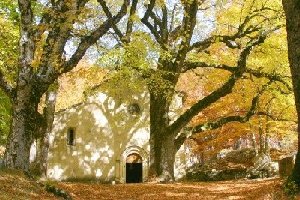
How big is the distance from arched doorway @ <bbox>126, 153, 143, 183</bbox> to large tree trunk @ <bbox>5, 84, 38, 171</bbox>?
19979 millimetres

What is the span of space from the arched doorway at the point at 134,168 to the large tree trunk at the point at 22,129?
19979mm

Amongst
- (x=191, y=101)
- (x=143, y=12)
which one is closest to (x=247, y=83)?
(x=143, y=12)

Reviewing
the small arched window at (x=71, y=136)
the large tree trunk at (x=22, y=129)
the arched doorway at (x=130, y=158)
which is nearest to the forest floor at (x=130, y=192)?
the large tree trunk at (x=22, y=129)

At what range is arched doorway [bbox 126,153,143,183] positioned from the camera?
30.6 m

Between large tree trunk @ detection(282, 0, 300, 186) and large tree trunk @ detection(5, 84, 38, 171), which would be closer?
large tree trunk @ detection(282, 0, 300, 186)

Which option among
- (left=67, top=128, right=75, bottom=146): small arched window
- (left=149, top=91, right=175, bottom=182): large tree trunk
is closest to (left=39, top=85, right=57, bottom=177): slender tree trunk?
(left=149, top=91, right=175, bottom=182): large tree trunk

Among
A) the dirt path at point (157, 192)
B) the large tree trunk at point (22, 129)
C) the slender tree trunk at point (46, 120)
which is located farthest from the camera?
the slender tree trunk at point (46, 120)

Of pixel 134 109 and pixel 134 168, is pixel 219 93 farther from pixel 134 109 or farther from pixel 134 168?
pixel 134 168

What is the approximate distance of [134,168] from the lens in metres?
31.8

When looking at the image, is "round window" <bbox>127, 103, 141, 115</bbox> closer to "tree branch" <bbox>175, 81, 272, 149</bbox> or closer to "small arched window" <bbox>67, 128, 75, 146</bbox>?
"small arched window" <bbox>67, 128, 75, 146</bbox>

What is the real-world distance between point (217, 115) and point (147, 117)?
5.51 meters

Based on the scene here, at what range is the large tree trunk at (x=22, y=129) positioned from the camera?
34.3 feet

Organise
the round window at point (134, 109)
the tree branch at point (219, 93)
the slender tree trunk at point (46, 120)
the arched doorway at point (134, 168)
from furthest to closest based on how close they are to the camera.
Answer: the round window at point (134, 109), the arched doorway at point (134, 168), the slender tree trunk at point (46, 120), the tree branch at point (219, 93)

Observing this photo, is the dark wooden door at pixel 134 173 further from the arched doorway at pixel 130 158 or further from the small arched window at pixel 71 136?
the small arched window at pixel 71 136
